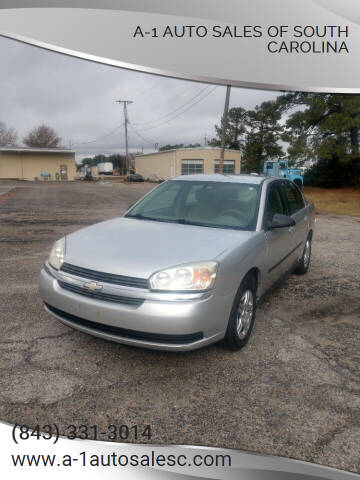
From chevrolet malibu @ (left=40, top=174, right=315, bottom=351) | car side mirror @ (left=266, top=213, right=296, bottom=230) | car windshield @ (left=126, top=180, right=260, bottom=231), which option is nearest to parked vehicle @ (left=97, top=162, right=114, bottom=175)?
car windshield @ (left=126, top=180, right=260, bottom=231)

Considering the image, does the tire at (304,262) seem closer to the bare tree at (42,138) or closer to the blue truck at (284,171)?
the blue truck at (284,171)

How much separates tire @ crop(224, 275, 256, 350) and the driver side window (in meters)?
0.87

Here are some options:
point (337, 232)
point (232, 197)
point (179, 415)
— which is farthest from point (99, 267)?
point (337, 232)

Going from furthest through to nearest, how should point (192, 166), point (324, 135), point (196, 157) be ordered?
point (192, 166), point (196, 157), point (324, 135)

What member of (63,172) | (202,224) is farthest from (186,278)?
(63,172)

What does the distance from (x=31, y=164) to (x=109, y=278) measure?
156 feet

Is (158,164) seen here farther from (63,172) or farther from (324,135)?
(324,135)

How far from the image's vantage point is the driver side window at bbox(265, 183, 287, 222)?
4.21m

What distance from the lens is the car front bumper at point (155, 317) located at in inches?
111

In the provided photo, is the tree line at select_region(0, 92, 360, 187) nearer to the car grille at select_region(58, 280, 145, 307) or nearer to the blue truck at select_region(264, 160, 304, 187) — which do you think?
the blue truck at select_region(264, 160, 304, 187)

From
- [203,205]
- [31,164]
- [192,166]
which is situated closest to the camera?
[203,205]

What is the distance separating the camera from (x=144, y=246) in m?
3.34

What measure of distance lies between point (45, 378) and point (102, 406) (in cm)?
61

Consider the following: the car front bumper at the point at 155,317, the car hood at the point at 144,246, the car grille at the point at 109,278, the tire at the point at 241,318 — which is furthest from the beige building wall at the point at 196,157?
the car front bumper at the point at 155,317
